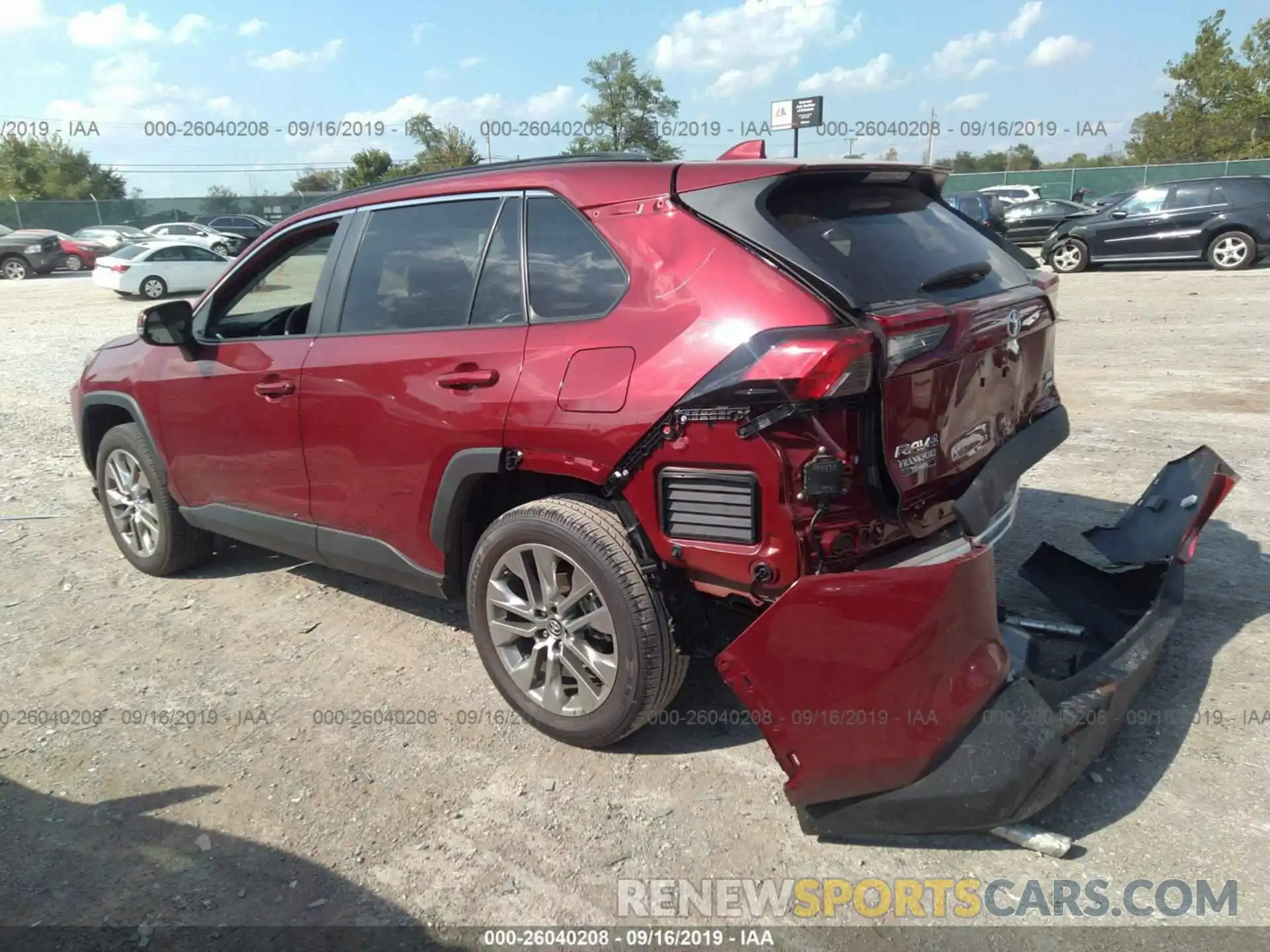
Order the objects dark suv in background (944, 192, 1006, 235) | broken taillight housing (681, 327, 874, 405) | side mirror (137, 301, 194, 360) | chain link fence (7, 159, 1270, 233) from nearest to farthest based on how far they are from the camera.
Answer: broken taillight housing (681, 327, 874, 405) < side mirror (137, 301, 194, 360) < dark suv in background (944, 192, 1006, 235) < chain link fence (7, 159, 1270, 233)

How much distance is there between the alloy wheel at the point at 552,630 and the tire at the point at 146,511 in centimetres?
236

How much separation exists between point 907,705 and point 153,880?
87.6 inches

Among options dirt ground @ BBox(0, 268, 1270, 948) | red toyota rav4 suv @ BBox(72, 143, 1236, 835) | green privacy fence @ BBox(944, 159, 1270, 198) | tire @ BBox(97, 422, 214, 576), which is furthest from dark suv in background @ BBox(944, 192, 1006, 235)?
tire @ BBox(97, 422, 214, 576)

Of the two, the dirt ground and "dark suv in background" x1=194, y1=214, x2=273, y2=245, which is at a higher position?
"dark suv in background" x1=194, y1=214, x2=273, y2=245

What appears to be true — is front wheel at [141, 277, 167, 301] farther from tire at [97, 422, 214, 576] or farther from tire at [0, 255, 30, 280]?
tire at [97, 422, 214, 576]

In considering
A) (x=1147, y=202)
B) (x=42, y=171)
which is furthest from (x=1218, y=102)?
(x=42, y=171)

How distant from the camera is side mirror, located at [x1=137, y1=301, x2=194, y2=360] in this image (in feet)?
13.4

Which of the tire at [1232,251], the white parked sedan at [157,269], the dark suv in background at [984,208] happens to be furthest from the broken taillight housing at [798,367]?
the white parked sedan at [157,269]

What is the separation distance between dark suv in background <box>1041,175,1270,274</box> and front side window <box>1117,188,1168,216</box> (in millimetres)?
13

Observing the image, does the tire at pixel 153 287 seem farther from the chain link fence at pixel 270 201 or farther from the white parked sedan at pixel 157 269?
the chain link fence at pixel 270 201

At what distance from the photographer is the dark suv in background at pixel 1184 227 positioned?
16391mm

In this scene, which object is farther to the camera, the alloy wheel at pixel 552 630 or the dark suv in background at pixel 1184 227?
the dark suv in background at pixel 1184 227

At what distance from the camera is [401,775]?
3055mm

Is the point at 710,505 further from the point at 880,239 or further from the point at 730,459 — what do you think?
the point at 880,239
